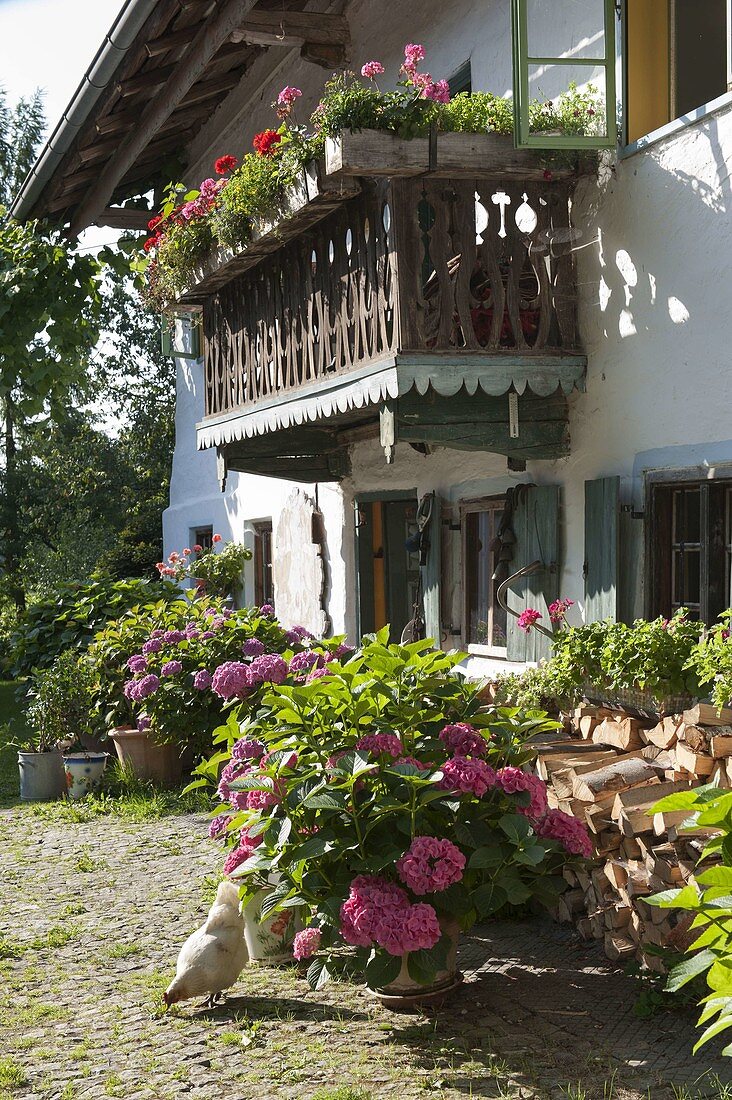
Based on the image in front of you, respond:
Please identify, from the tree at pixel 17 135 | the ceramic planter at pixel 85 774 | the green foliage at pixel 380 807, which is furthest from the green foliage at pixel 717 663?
the tree at pixel 17 135

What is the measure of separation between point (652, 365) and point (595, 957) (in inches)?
113

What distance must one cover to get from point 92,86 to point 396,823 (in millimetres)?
6983

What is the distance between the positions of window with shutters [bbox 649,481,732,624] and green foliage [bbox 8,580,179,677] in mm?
6458

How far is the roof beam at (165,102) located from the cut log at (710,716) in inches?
252

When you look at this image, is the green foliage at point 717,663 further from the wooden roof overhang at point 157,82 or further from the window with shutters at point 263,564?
the window with shutters at point 263,564

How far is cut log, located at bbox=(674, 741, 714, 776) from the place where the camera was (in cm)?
457

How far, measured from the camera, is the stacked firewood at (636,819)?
425 cm

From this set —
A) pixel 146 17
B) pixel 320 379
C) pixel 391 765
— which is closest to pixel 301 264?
pixel 320 379

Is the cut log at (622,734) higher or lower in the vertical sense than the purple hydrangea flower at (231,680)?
lower

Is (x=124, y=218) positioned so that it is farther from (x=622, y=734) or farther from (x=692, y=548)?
(x=622, y=734)

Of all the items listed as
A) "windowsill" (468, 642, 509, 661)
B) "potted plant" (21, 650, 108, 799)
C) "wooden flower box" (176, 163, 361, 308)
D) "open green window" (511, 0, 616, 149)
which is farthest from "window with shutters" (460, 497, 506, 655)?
"potted plant" (21, 650, 108, 799)

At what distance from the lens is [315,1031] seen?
13.7 ft

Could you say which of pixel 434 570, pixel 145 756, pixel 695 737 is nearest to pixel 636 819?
pixel 695 737

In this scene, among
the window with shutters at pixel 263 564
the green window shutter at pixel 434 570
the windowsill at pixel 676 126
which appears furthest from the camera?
the window with shutters at pixel 263 564
